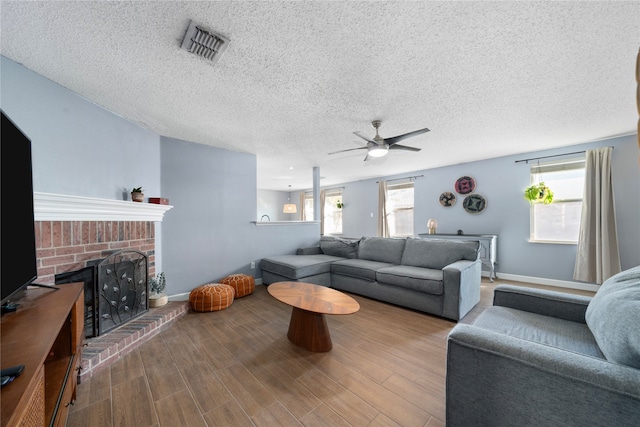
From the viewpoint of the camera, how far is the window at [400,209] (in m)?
5.99

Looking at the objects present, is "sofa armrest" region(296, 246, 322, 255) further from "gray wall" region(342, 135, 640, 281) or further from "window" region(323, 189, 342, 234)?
"window" region(323, 189, 342, 234)

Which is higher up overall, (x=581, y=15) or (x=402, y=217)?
Result: (x=581, y=15)

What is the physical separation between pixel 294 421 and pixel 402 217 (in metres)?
5.45

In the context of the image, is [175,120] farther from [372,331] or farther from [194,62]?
[372,331]

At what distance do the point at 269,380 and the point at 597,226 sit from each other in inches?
196

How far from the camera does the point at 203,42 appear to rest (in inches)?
59.9

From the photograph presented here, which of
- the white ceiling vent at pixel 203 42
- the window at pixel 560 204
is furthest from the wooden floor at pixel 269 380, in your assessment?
the window at pixel 560 204

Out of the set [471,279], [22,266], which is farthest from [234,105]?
[471,279]

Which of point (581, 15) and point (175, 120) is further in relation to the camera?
point (175, 120)

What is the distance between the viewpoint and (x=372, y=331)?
237 centimetres

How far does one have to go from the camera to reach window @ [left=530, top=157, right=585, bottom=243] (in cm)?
384

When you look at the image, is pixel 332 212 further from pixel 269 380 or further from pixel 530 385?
pixel 530 385

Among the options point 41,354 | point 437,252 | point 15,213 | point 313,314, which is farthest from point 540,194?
point 15,213

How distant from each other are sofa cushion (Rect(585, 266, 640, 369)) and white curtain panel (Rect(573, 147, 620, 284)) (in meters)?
3.38
